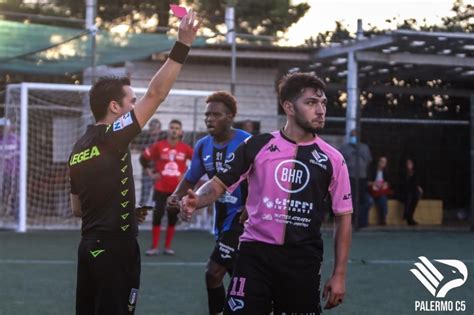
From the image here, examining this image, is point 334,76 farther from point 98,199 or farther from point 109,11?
point 98,199

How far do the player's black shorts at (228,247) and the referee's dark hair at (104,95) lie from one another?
247 cm

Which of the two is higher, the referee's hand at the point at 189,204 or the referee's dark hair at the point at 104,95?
A: the referee's dark hair at the point at 104,95

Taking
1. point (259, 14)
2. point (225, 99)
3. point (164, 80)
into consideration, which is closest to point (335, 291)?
point (164, 80)

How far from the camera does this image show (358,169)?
17.7m

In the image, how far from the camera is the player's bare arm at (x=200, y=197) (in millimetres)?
4809

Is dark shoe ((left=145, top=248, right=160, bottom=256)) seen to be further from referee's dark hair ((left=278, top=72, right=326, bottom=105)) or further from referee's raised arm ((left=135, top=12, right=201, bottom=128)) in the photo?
referee's raised arm ((left=135, top=12, right=201, bottom=128))

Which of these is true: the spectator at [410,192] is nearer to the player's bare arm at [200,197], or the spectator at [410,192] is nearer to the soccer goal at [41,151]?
the soccer goal at [41,151]

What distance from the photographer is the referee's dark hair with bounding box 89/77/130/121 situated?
5059 millimetres

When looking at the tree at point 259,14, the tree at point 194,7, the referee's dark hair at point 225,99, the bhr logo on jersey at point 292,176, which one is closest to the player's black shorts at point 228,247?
the referee's dark hair at point 225,99

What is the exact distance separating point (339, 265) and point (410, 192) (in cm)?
1521

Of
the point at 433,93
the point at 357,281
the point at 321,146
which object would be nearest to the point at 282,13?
the point at 433,93

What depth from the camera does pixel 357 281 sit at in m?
10.2

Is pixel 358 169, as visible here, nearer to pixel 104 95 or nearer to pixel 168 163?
pixel 168 163

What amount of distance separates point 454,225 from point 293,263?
15566mm
